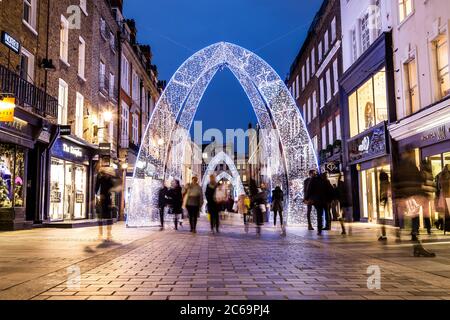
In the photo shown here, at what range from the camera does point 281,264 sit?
7105 mm

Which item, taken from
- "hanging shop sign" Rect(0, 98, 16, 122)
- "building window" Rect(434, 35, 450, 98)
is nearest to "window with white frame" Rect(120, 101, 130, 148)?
"hanging shop sign" Rect(0, 98, 16, 122)

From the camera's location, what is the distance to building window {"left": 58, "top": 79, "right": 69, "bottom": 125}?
20.4 meters

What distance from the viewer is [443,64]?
1516 centimetres

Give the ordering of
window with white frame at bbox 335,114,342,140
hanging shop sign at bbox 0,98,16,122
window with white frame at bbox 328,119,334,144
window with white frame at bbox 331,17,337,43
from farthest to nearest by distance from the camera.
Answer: window with white frame at bbox 328,119,334,144
window with white frame at bbox 331,17,337,43
window with white frame at bbox 335,114,342,140
hanging shop sign at bbox 0,98,16,122

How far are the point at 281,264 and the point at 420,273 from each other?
1.92 metres

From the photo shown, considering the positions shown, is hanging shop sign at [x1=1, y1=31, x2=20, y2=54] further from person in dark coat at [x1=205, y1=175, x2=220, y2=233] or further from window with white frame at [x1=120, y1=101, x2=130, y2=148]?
window with white frame at [x1=120, y1=101, x2=130, y2=148]

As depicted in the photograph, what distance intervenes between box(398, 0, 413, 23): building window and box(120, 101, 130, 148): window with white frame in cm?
1821

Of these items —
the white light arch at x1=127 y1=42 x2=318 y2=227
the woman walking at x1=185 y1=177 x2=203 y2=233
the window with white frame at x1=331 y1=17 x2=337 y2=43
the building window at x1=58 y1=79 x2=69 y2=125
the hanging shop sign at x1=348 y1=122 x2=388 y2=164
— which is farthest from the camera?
the window with white frame at x1=331 y1=17 x2=337 y2=43

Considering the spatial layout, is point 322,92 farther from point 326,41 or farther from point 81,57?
point 81,57

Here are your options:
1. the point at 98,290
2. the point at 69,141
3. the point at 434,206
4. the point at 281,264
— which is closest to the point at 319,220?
the point at 434,206

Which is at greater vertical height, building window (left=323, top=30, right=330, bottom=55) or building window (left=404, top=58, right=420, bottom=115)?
building window (left=323, top=30, right=330, bottom=55)

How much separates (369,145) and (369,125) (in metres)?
1.20
